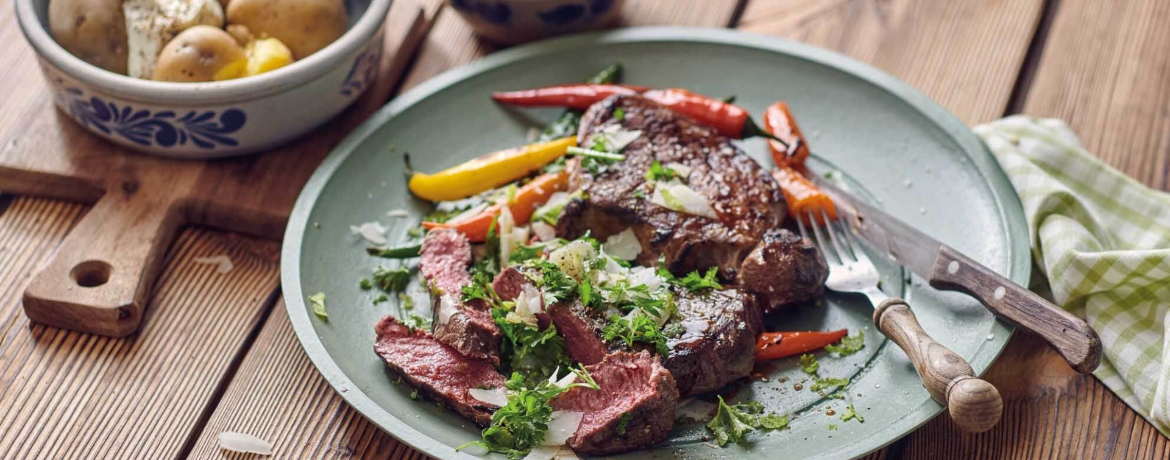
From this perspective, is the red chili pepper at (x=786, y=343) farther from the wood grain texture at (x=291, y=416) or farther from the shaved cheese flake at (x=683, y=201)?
the wood grain texture at (x=291, y=416)

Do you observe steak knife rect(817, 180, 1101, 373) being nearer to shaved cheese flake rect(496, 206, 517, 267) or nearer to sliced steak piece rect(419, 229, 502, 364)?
shaved cheese flake rect(496, 206, 517, 267)

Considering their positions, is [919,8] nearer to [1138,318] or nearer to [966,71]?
[966,71]

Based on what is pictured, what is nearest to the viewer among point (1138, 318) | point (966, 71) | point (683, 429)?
point (683, 429)

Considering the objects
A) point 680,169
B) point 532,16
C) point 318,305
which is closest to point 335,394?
point 318,305

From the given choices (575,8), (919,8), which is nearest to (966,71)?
(919,8)

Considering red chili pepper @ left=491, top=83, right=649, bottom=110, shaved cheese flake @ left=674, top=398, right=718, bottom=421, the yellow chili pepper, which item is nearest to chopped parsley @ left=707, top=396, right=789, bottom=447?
shaved cheese flake @ left=674, top=398, right=718, bottom=421

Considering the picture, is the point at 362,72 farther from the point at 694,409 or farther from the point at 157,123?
the point at 694,409

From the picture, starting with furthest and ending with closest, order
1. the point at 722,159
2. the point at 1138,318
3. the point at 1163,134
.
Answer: the point at 1163,134 → the point at 722,159 → the point at 1138,318

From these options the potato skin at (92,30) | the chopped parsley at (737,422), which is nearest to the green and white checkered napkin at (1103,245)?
the chopped parsley at (737,422)
